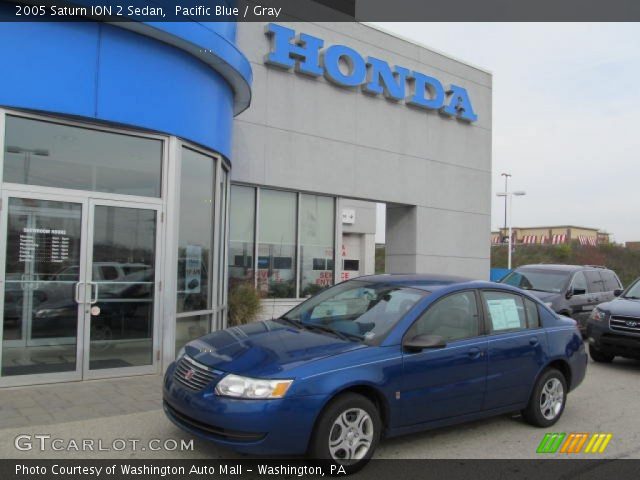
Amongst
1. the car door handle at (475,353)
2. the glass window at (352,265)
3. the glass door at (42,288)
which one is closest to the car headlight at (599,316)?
the car door handle at (475,353)

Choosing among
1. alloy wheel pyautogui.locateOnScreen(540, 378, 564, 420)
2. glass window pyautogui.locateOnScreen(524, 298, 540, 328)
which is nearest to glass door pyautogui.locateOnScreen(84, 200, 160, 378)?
glass window pyautogui.locateOnScreen(524, 298, 540, 328)

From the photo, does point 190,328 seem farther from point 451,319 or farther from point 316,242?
point 316,242

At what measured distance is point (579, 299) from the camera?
1237cm

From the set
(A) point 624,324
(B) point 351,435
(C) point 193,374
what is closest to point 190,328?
(C) point 193,374

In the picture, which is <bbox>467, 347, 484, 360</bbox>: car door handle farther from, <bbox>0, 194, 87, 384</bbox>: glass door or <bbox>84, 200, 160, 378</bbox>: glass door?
<bbox>0, 194, 87, 384</bbox>: glass door

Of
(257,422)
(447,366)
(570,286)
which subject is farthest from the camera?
(570,286)

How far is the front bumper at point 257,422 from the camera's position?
4156 millimetres

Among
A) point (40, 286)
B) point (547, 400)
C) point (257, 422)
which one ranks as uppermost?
point (40, 286)

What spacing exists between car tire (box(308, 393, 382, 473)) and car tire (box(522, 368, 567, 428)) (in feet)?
7.07

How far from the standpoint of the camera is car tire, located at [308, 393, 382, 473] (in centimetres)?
433

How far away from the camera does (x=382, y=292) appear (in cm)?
573

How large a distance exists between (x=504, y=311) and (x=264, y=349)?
2680 mm

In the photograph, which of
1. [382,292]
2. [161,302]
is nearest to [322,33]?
[161,302]

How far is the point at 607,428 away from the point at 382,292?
2.91 m
